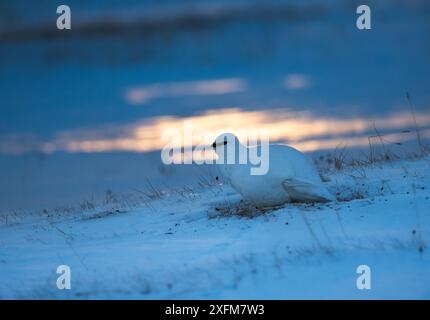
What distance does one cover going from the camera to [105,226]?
10.4m

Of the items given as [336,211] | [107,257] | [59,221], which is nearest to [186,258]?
[107,257]

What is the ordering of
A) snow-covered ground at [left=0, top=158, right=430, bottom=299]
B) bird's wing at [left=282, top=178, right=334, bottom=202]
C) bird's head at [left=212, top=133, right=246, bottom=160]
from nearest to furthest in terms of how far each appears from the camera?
snow-covered ground at [left=0, top=158, right=430, bottom=299] → bird's wing at [left=282, top=178, right=334, bottom=202] → bird's head at [left=212, top=133, right=246, bottom=160]

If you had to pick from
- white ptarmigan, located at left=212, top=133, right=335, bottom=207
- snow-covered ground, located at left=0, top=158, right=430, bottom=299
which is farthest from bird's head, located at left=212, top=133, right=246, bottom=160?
snow-covered ground, located at left=0, top=158, right=430, bottom=299

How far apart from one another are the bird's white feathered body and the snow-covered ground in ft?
0.72

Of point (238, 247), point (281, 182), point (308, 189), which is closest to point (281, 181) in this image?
point (281, 182)

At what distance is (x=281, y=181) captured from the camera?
9.66m

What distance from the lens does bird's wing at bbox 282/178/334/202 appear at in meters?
9.62

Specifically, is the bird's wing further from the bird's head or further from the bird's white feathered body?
the bird's head

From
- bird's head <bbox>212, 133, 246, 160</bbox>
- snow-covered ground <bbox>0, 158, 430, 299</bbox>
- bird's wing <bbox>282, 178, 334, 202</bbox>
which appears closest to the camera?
snow-covered ground <bbox>0, 158, 430, 299</bbox>

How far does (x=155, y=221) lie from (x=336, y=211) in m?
2.55

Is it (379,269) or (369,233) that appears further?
(369,233)
